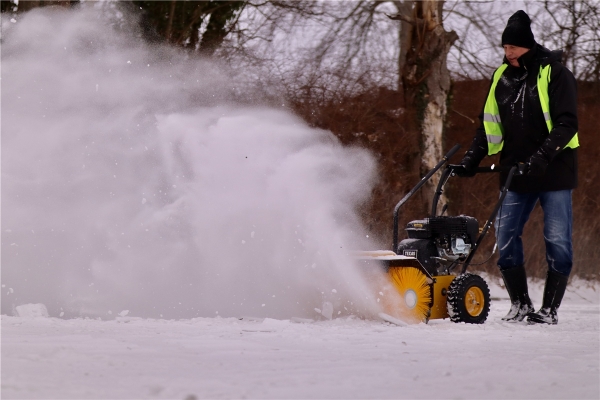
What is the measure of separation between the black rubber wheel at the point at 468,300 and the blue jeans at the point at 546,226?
1.31ft

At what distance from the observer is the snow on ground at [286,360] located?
3.19m

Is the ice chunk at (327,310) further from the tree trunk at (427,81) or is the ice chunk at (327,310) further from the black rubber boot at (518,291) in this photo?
the tree trunk at (427,81)

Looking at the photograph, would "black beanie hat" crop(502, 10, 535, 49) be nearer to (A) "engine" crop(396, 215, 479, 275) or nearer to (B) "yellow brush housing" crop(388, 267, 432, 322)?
(A) "engine" crop(396, 215, 479, 275)

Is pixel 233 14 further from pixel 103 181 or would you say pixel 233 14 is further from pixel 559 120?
pixel 559 120

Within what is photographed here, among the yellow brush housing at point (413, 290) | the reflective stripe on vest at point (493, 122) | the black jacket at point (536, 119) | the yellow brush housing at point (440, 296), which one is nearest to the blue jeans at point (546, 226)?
the black jacket at point (536, 119)

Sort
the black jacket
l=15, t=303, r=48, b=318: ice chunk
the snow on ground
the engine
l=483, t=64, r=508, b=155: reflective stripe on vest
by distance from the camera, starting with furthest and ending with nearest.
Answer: l=483, t=64, r=508, b=155: reflective stripe on vest < the engine < the black jacket < l=15, t=303, r=48, b=318: ice chunk < the snow on ground

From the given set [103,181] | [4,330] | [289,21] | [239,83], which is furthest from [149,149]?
[289,21]

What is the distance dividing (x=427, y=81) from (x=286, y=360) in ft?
23.7

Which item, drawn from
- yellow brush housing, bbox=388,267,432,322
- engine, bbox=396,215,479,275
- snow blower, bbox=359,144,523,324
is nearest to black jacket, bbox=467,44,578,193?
snow blower, bbox=359,144,523,324

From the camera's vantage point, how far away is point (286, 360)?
12.6 ft

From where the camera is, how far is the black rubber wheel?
572 centimetres

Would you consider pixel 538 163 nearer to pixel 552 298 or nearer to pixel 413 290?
pixel 552 298

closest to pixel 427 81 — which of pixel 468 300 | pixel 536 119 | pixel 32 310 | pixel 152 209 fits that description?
pixel 536 119

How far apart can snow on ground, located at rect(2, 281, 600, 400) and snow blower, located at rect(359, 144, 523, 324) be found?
280 mm
